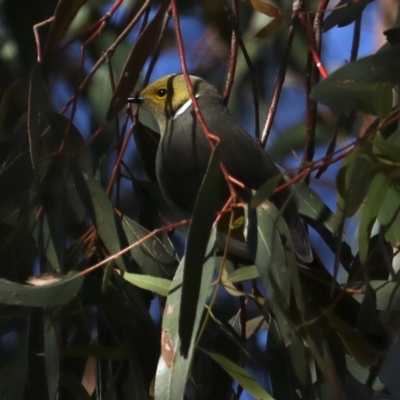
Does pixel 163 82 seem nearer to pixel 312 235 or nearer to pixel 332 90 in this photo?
pixel 312 235

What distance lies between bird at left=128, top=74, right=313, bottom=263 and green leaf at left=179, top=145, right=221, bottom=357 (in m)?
0.27

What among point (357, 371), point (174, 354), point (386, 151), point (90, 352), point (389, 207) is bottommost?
point (357, 371)

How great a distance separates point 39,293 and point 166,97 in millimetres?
780

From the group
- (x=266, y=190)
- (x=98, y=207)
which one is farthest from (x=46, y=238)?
(x=266, y=190)

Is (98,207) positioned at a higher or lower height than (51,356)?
higher

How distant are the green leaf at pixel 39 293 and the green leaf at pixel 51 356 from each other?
0.10 m

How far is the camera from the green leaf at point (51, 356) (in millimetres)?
1146

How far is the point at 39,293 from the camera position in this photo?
42.6 inches

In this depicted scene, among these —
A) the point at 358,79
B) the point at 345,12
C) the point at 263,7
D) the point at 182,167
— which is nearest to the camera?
the point at 358,79

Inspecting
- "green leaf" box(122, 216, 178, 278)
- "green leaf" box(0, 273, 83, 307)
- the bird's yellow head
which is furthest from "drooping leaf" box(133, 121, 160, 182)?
"green leaf" box(0, 273, 83, 307)

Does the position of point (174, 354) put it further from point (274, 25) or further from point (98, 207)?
point (274, 25)

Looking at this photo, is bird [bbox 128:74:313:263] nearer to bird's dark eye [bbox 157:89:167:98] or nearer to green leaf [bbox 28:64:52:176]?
bird's dark eye [bbox 157:89:167:98]

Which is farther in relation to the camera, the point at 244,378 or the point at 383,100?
the point at 244,378

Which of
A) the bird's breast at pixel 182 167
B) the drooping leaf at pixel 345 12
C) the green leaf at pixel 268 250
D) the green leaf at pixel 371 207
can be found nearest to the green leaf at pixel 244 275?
the green leaf at pixel 268 250
